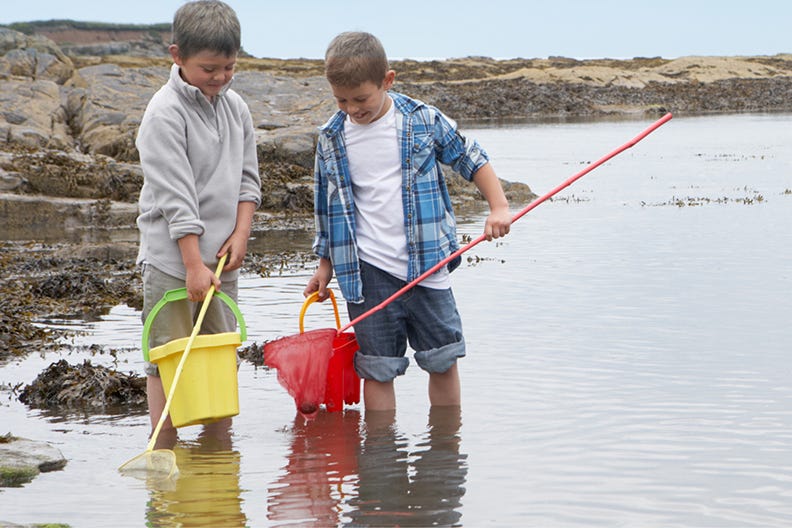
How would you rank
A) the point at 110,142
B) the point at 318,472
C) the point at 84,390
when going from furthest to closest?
the point at 110,142 → the point at 84,390 → the point at 318,472

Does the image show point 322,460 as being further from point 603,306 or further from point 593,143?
point 593,143

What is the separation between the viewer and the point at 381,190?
456cm

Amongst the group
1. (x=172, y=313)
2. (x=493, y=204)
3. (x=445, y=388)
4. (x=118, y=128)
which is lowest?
(x=445, y=388)

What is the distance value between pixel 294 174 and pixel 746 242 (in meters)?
6.37

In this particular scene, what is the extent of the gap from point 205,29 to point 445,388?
1830 millimetres

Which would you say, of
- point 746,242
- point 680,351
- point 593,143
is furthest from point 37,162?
point 593,143

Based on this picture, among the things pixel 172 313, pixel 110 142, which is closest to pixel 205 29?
pixel 172 313

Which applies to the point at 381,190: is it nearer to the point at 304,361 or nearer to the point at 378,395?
the point at 304,361

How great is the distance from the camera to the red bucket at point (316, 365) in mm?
4777

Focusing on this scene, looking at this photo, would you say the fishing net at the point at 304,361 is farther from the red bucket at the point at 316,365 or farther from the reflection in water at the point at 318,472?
the reflection in water at the point at 318,472

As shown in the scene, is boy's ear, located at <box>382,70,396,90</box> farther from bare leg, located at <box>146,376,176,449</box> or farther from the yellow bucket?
bare leg, located at <box>146,376,176,449</box>

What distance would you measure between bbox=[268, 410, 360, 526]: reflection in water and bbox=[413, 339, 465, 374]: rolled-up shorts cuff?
1.52 ft

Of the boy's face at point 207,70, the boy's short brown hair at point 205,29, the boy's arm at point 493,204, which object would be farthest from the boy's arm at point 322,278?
the boy's short brown hair at point 205,29

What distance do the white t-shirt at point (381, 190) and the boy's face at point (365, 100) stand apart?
33 millimetres
